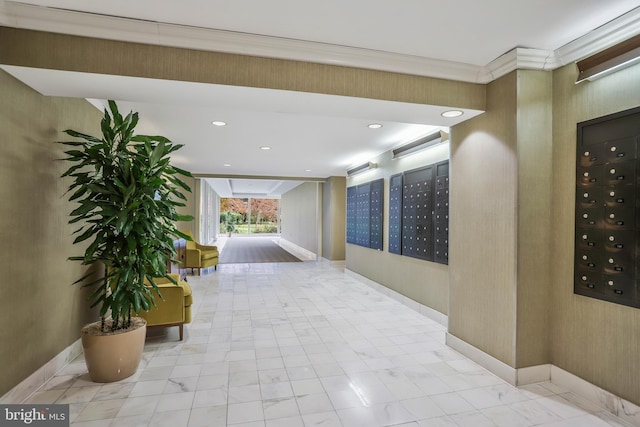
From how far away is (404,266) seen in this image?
473 centimetres

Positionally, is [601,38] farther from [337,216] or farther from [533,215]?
[337,216]

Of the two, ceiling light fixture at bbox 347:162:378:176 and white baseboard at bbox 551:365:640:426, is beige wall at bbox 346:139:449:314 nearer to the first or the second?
ceiling light fixture at bbox 347:162:378:176

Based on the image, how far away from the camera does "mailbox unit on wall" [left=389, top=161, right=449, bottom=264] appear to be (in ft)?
12.5

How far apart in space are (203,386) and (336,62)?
2615 mm

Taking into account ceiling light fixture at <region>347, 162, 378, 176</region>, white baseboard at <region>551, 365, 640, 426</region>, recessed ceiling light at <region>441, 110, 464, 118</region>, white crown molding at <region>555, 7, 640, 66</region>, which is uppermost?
white crown molding at <region>555, 7, 640, 66</region>

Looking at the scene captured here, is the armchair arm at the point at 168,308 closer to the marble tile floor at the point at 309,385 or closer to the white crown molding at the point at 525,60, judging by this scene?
the marble tile floor at the point at 309,385

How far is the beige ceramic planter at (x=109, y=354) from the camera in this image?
2369 millimetres

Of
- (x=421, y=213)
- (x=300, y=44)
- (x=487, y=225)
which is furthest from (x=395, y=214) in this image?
(x=300, y=44)

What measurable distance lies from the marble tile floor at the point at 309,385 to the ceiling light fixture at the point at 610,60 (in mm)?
2198

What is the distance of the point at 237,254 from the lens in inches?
415

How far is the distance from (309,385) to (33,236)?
7.41 ft

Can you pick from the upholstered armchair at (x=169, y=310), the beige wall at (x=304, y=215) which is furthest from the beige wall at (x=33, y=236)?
the beige wall at (x=304, y=215)

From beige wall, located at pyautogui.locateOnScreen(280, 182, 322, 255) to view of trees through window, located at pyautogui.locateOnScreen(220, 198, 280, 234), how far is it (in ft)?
18.1

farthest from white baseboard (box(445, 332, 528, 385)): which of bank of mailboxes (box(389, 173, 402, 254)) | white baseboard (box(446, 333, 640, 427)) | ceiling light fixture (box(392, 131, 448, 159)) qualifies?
ceiling light fixture (box(392, 131, 448, 159))
